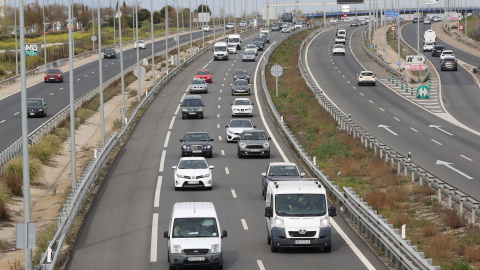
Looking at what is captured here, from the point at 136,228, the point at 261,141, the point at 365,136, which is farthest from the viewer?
the point at 365,136

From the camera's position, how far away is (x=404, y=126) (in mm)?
57812

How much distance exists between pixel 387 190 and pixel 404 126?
23816mm

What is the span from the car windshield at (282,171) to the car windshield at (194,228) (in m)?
10.9

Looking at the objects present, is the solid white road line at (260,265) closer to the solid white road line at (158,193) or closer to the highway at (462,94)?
the solid white road line at (158,193)

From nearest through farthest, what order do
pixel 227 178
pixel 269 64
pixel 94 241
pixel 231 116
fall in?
pixel 94 241 < pixel 227 178 < pixel 231 116 < pixel 269 64

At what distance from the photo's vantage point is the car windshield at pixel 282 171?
3325cm

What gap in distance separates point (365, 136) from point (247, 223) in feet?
67.1

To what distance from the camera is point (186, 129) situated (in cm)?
5638

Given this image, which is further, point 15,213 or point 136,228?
point 15,213

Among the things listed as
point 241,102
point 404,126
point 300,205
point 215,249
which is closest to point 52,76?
point 241,102

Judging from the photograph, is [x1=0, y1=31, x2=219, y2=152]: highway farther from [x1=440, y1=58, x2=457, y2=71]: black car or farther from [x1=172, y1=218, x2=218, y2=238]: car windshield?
[x1=440, y1=58, x2=457, y2=71]: black car

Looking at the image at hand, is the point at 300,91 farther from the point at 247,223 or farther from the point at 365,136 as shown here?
the point at 247,223

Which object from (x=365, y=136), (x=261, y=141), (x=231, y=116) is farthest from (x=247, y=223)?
(x=231, y=116)

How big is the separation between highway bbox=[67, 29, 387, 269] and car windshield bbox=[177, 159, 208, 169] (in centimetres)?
108
